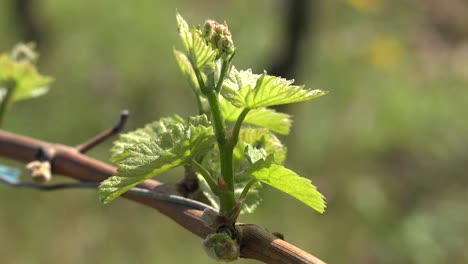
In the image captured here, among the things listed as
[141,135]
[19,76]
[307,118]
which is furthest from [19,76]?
[307,118]

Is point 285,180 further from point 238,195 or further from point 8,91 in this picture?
point 8,91

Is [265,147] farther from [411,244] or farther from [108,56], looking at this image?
[108,56]

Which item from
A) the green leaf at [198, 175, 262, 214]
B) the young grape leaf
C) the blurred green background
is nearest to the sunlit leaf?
the young grape leaf

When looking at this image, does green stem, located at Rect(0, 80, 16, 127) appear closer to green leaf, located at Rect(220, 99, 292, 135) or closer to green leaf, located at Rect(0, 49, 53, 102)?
green leaf, located at Rect(0, 49, 53, 102)

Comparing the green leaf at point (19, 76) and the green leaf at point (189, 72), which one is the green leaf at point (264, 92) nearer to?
the green leaf at point (189, 72)

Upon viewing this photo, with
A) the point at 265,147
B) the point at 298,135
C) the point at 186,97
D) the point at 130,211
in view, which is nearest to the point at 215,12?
the point at 186,97

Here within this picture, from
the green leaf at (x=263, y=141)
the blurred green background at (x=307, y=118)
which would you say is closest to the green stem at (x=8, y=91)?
the green leaf at (x=263, y=141)
